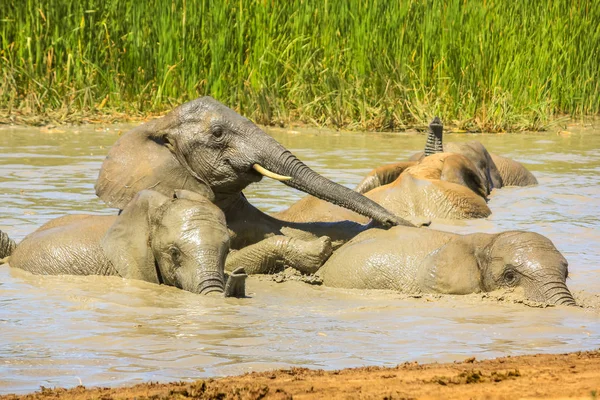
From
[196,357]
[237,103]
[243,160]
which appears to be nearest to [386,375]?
[196,357]

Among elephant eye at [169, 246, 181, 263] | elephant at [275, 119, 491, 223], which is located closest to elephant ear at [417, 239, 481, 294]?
elephant eye at [169, 246, 181, 263]

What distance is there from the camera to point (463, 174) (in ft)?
37.4

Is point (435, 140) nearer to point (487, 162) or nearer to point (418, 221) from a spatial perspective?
point (487, 162)

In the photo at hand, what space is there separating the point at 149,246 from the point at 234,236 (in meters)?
0.91

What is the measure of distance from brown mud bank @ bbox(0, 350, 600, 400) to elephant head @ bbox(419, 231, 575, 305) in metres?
1.83

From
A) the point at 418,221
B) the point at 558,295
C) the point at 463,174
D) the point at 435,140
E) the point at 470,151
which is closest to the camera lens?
the point at 558,295

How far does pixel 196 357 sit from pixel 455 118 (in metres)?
12.8

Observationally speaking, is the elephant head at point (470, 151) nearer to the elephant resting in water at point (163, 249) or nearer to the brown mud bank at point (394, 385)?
the elephant resting in water at point (163, 249)

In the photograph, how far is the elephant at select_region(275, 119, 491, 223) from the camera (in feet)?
29.7

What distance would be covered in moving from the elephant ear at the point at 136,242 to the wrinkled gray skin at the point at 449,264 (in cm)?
119

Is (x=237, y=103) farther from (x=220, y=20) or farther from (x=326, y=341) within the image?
(x=326, y=341)

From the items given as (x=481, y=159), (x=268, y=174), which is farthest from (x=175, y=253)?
(x=481, y=159)

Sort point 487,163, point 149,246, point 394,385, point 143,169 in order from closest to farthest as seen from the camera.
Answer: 1. point 394,385
2. point 149,246
3. point 143,169
4. point 487,163

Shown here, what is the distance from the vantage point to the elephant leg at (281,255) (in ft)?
25.9
